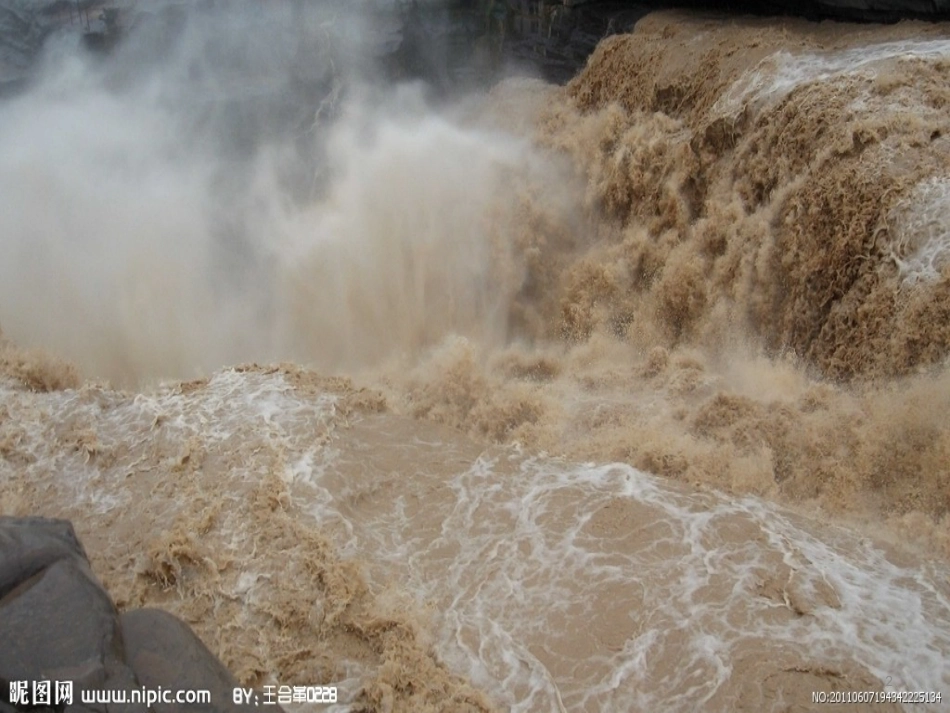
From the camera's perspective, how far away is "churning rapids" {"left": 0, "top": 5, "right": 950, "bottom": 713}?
4.74 m

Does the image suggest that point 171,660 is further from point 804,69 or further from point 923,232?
point 804,69

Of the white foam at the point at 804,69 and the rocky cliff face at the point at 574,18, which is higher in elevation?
the rocky cliff face at the point at 574,18

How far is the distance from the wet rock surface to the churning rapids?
0.97 meters

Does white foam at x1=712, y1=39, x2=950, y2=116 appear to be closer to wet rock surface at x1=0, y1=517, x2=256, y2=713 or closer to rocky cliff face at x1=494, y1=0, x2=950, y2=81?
rocky cliff face at x1=494, y1=0, x2=950, y2=81

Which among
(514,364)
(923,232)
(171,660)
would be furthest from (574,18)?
(171,660)

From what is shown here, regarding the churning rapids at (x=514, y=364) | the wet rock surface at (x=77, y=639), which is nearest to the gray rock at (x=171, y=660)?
the wet rock surface at (x=77, y=639)

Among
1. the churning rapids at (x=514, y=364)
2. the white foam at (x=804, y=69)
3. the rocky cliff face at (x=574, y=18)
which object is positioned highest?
the rocky cliff face at (x=574, y=18)

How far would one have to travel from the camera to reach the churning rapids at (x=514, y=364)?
474 centimetres

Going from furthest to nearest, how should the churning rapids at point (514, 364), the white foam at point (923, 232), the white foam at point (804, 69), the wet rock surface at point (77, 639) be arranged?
1. the white foam at point (804, 69)
2. the white foam at point (923, 232)
3. the churning rapids at point (514, 364)
4. the wet rock surface at point (77, 639)

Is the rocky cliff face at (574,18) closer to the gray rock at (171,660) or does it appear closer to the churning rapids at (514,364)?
the churning rapids at (514,364)

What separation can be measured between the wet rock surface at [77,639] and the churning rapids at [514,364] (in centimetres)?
97

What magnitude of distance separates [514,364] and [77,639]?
546 centimetres

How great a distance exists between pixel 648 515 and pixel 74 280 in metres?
7.50

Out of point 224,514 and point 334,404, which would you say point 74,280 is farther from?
point 224,514
